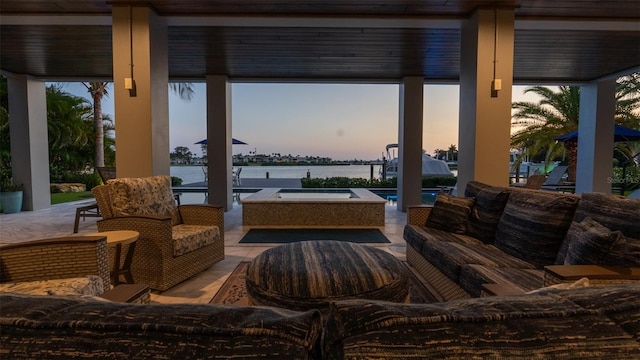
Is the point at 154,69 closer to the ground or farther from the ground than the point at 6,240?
farther from the ground

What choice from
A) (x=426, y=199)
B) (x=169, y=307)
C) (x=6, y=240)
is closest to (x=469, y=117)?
(x=169, y=307)

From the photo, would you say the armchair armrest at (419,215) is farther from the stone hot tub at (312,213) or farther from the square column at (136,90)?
the square column at (136,90)

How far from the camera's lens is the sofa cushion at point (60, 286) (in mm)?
1642

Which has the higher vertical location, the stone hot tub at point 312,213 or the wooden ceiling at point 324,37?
the wooden ceiling at point 324,37

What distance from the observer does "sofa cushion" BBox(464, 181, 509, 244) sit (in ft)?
9.21

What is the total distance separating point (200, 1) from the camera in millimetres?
3566

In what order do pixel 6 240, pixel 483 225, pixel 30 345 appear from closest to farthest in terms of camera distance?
pixel 30 345, pixel 483 225, pixel 6 240

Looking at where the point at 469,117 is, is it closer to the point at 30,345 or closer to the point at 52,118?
the point at 30,345

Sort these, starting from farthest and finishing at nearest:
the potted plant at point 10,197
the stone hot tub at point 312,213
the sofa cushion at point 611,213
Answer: the potted plant at point 10,197 → the stone hot tub at point 312,213 → the sofa cushion at point 611,213

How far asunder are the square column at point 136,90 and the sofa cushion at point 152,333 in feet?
11.8

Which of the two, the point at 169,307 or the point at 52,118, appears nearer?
the point at 169,307

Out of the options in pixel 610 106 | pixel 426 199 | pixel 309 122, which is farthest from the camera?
pixel 309 122

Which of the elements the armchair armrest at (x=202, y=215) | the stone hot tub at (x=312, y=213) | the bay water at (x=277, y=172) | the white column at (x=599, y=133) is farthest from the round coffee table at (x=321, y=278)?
the bay water at (x=277, y=172)

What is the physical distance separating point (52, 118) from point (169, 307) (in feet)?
38.7
